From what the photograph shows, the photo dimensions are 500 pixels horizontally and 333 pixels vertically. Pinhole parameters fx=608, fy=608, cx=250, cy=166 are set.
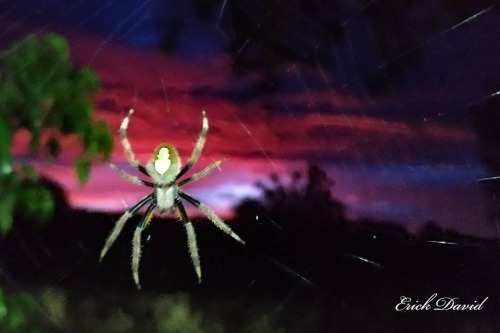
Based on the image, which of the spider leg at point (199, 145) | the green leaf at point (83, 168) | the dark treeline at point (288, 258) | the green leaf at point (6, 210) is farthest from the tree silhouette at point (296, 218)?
the green leaf at point (6, 210)

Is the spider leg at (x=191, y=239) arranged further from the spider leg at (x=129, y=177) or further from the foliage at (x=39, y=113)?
the foliage at (x=39, y=113)

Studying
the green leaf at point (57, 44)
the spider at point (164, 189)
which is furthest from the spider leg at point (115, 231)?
the green leaf at point (57, 44)

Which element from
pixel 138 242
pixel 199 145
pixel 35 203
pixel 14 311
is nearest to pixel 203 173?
pixel 199 145

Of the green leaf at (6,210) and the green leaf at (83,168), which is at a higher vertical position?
the green leaf at (83,168)

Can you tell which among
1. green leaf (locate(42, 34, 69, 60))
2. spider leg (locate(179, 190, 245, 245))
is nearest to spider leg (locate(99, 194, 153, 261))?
spider leg (locate(179, 190, 245, 245))

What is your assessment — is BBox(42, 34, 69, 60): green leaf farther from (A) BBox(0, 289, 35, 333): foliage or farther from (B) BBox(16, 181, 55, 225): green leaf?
(A) BBox(0, 289, 35, 333): foliage

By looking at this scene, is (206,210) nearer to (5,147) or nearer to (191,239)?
(191,239)

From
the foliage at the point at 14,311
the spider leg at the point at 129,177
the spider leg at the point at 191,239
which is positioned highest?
the spider leg at the point at 129,177

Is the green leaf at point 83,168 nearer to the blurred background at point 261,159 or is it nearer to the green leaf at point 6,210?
the blurred background at point 261,159
